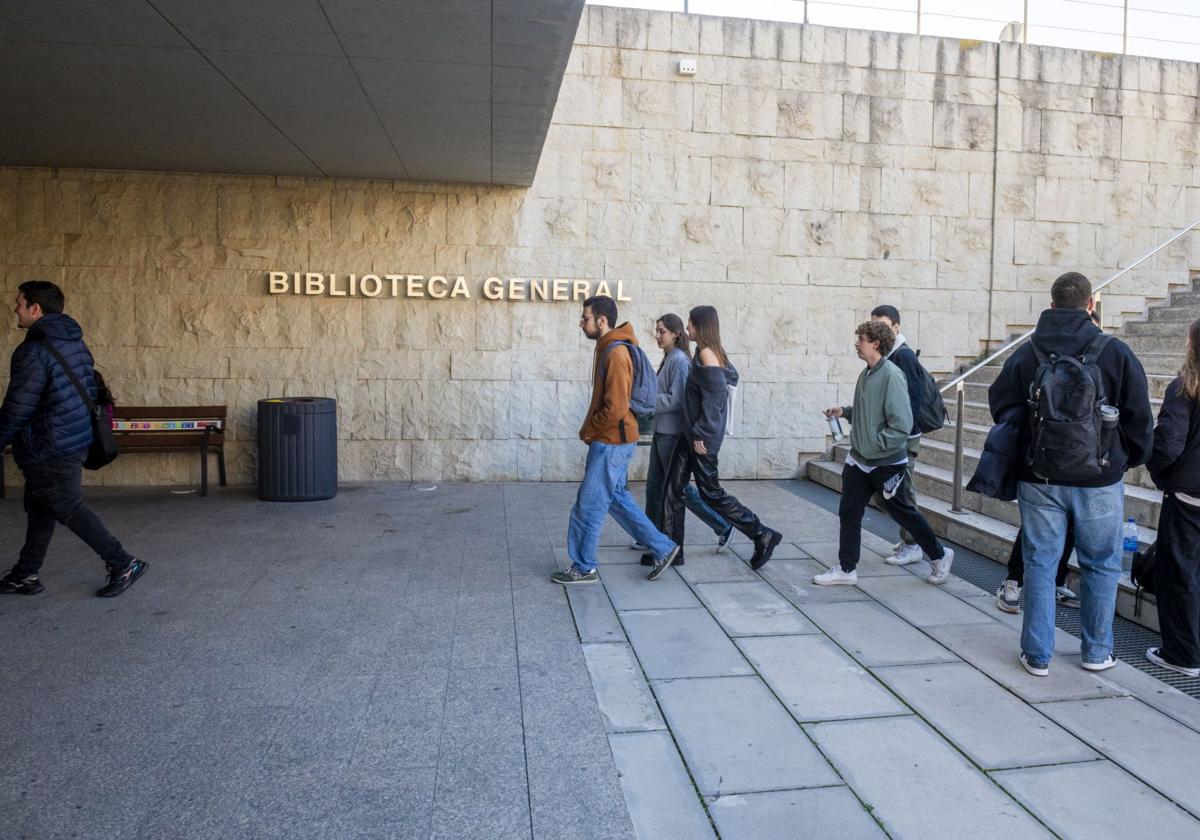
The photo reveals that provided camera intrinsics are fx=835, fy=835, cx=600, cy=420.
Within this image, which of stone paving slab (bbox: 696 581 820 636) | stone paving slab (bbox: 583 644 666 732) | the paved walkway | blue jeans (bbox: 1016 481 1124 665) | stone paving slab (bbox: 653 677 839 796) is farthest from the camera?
stone paving slab (bbox: 696 581 820 636)

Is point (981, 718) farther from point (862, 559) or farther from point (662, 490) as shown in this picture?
Result: point (662, 490)

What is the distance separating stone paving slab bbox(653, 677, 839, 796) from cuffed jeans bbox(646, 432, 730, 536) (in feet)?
6.70

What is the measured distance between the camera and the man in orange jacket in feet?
16.9

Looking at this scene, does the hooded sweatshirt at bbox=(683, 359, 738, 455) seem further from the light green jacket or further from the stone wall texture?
the stone wall texture

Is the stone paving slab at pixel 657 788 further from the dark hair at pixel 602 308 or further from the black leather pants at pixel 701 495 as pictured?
the dark hair at pixel 602 308

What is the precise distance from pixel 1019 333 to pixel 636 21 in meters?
5.76

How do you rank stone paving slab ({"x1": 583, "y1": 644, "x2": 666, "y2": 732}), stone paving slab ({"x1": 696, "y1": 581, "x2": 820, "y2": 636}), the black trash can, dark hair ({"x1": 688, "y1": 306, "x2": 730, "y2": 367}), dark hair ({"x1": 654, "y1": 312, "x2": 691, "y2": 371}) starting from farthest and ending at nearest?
1. the black trash can
2. dark hair ({"x1": 654, "y1": 312, "x2": 691, "y2": 371})
3. dark hair ({"x1": 688, "y1": 306, "x2": 730, "y2": 367})
4. stone paving slab ({"x1": 696, "y1": 581, "x2": 820, "y2": 636})
5. stone paving slab ({"x1": 583, "y1": 644, "x2": 666, "y2": 732})

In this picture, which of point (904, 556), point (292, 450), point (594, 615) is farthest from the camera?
point (292, 450)

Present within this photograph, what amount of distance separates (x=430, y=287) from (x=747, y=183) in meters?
3.74

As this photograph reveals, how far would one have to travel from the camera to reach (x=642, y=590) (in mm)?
5246

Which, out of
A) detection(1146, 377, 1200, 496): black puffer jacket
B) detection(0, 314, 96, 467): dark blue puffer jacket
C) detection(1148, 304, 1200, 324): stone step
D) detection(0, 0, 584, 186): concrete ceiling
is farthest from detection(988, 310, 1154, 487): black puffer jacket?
detection(1148, 304, 1200, 324): stone step

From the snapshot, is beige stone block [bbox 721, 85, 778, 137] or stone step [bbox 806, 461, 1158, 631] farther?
beige stone block [bbox 721, 85, 778, 137]

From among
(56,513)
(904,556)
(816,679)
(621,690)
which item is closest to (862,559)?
(904,556)

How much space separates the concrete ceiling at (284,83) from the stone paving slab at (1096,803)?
4.50 m
